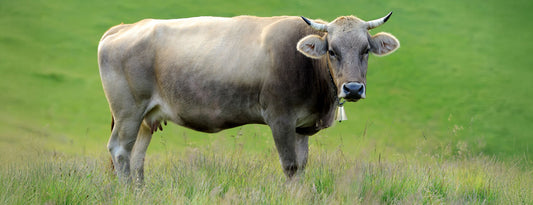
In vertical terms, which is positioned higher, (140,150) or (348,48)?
(348,48)

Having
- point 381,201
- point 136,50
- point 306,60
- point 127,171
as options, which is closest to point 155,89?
point 136,50

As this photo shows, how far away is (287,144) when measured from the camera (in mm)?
6766

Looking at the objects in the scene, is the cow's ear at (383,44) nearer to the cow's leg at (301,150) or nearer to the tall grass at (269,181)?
the tall grass at (269,181)

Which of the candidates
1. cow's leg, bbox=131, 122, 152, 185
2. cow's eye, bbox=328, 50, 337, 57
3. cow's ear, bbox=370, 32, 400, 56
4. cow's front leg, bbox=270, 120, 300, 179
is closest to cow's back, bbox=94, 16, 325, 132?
cow's front leg, bbox=270, 120, 300, 179

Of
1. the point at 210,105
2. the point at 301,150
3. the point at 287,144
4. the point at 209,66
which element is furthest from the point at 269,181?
the point at 209,66

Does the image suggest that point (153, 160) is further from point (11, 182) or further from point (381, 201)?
point (381, 201)

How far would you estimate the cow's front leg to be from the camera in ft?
22.1

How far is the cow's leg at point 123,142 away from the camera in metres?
7.65

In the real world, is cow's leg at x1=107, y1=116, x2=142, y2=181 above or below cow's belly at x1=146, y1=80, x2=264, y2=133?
below

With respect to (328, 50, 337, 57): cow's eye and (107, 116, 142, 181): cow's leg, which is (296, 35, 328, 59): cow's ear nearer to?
(328, 50, 337, 57): cow's eye

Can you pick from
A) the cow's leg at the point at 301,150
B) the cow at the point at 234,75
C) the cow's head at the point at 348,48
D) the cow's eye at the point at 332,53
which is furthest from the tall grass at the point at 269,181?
the cow's eye at the point at 332,53

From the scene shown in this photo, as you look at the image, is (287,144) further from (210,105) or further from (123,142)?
(123,142)

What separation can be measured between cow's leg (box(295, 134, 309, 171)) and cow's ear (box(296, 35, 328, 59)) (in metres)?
1.27

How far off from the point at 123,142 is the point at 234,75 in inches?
71.0
